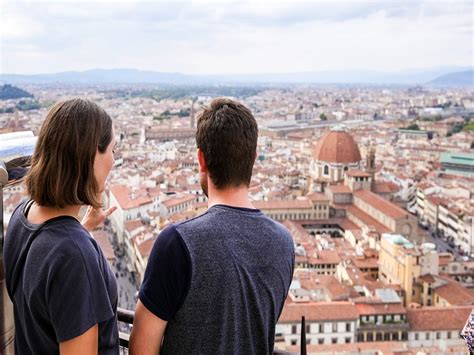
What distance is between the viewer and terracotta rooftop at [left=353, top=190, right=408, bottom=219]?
13123mm

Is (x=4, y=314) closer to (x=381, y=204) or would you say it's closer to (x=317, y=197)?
(x=381, y=204)

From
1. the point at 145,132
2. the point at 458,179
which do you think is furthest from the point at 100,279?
the point at 145,132

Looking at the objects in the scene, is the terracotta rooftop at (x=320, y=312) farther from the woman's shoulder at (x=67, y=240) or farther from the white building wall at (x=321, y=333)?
the woman's shoulder at (x=67, y=240)

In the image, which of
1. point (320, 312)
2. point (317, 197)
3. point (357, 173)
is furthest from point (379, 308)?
point (357, 173)

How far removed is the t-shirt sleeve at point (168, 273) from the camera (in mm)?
583

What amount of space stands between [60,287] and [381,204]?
1396 cm

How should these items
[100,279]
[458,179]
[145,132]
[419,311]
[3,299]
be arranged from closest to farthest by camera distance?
[100,279]
[3,299]
[419,311]
[458,179]
[145,132]

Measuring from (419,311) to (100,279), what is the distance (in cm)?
784

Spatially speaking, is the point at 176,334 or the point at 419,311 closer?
the point at 176,334

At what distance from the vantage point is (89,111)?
23.7 inches

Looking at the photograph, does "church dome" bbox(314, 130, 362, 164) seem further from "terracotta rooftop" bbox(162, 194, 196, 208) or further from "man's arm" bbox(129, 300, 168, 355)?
"man's arm" bbox(129, 300, 168, 355)

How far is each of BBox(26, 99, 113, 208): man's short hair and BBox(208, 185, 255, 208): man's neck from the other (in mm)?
123

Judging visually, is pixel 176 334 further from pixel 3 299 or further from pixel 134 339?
pixel 3 299

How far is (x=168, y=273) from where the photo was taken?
583 millimetres
